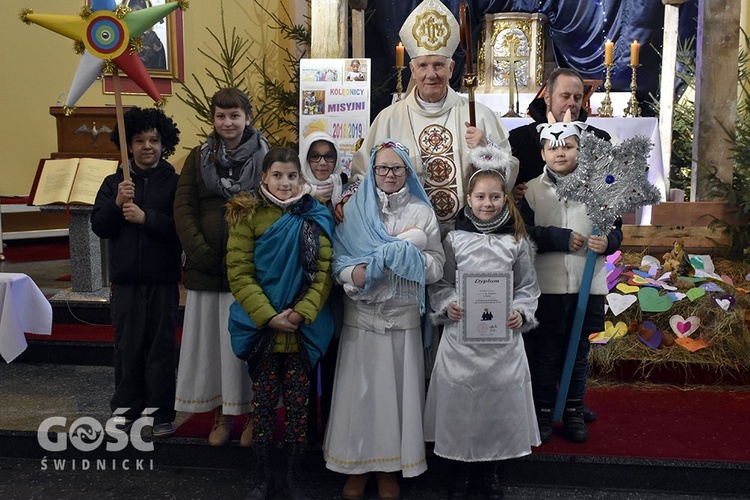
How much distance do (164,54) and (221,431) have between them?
6.07 metres

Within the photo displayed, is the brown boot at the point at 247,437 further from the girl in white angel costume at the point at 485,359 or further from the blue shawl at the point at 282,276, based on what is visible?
the girl in white angel costume at the point at 485,359

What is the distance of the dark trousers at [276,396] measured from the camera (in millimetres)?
2947

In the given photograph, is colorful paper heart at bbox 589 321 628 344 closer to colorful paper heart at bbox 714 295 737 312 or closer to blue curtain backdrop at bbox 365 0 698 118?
colorful paper heart at bbox 714 295 737 312

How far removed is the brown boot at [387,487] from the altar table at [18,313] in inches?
81.5

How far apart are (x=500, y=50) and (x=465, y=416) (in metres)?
5.84

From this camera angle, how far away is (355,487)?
307cm

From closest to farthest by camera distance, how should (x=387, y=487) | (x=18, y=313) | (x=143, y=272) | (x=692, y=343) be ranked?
(x=387, y=487)
(x=143, y=272)
(x=18, y=313)
(x=692, y=343)

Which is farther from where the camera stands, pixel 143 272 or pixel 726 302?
pixel 726 302

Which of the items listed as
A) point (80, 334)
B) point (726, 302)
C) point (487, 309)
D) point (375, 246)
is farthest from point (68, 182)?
point (726, 302)

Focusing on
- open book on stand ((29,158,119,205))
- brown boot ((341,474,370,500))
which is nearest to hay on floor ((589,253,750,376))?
brown boot ((341,474,370,500))

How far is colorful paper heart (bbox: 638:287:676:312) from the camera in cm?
433

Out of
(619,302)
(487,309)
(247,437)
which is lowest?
(247,437)

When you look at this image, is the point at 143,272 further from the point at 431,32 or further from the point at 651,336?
the point at 651,336

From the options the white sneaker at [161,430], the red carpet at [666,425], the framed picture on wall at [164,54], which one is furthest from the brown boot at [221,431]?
the framed picture on wall at [164,54]
